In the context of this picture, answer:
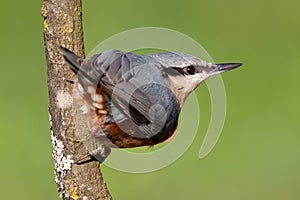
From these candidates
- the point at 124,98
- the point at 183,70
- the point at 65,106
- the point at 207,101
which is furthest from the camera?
the point at 207,101

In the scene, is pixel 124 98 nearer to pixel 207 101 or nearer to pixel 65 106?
pixel 65 106

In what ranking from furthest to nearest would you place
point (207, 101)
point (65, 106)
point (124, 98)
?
point (207, 101), point (124, 98), point (65, 106)

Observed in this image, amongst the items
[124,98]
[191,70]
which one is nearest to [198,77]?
[191,70]

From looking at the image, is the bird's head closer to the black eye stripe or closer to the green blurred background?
the black eye stripe

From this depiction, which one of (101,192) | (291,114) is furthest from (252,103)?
(101,192)

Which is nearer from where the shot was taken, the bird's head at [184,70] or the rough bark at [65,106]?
the rough bark at [65,106]

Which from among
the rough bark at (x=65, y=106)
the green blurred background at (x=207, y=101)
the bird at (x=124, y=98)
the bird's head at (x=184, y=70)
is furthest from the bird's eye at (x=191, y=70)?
the green blurred background at (x=207, y=101)

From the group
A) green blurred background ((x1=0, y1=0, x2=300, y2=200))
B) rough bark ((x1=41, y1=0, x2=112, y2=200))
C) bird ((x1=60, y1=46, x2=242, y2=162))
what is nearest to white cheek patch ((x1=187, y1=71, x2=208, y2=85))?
bird ((x1=60, y1=46, x2=242, y2=162))

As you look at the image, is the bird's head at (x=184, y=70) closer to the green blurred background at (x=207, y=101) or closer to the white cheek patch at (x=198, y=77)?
the white cheek patch at (x=198, y=77)

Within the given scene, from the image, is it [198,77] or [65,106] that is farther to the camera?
[198,77]
